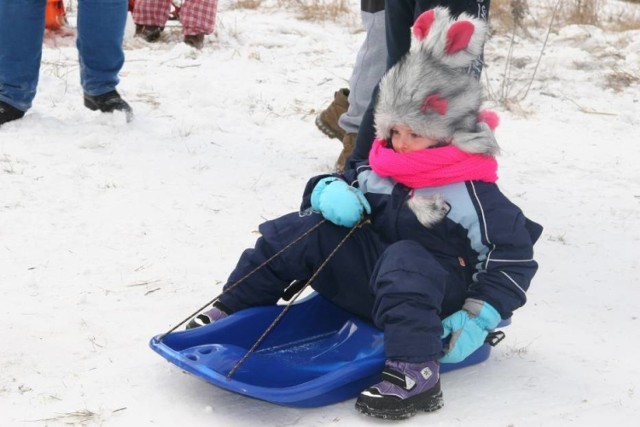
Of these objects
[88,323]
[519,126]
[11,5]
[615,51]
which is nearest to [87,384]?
[88,323]

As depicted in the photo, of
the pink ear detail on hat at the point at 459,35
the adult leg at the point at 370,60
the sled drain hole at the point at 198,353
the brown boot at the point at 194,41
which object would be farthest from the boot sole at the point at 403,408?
the brown boot at the point at 194,41

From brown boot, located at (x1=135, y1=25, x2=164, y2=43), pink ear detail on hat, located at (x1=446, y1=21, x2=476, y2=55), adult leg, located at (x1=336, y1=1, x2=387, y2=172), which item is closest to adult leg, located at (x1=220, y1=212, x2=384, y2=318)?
pink ear detail on hat, located at (x1=446, y1=21, x2=476, y2=55)

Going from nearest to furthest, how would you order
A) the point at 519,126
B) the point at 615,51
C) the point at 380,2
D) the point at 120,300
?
the point at 120,300, the point at 380,2, the point at 519,126, the point at 615,51

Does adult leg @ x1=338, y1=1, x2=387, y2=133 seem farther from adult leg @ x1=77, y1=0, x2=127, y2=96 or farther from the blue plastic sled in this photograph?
the blue plastic sled

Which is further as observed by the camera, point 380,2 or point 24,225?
point 380,2

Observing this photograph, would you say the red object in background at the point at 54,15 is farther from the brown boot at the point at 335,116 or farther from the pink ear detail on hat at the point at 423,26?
the pink ear detail on hat at the point at 423,26

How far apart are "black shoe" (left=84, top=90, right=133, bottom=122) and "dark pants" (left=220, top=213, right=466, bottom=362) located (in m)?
1.97

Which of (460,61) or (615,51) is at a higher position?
(460,61)

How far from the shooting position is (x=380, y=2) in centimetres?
385

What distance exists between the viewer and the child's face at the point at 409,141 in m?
2.56

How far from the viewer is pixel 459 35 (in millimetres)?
2547

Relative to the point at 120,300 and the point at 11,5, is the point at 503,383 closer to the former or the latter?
the point at 120,300

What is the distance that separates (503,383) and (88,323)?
1150mm

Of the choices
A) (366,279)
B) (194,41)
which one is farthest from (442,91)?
(194,41)
